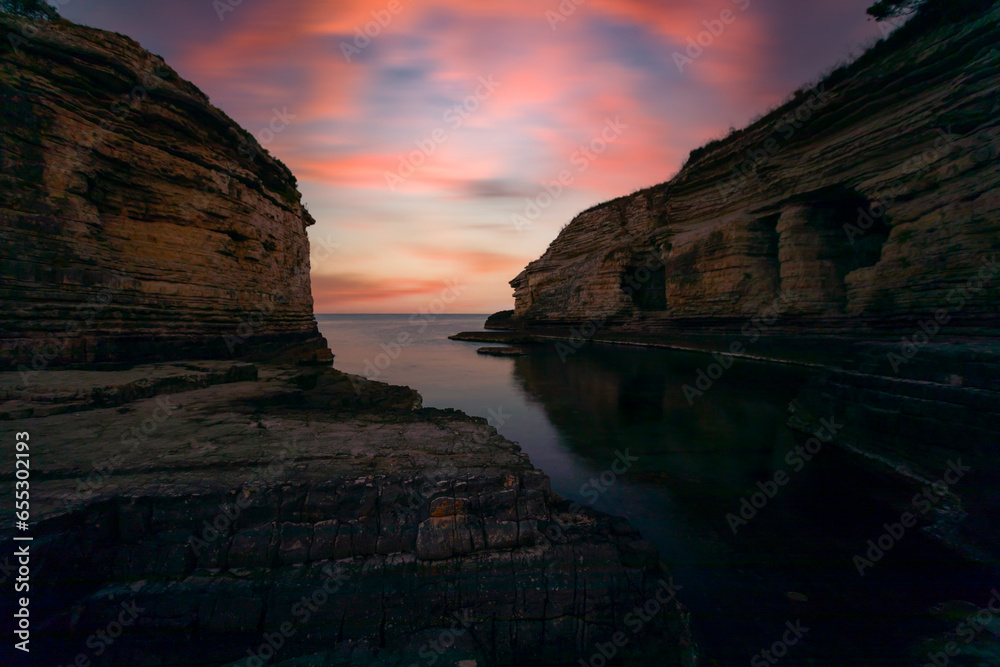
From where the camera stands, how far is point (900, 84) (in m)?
14.6

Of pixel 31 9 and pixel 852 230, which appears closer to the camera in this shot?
pixel 31 9

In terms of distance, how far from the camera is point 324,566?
11.2ft

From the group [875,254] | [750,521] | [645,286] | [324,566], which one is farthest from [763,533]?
[645,286]

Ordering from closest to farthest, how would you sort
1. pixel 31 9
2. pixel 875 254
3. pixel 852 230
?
pixel 31 9, pixel 875 254, pixel 852 230

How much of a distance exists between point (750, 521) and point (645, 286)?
30.5 metres

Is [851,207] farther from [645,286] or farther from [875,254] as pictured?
[645,286]

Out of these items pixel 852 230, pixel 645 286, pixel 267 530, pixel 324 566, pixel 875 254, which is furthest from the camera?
pixel 645 286

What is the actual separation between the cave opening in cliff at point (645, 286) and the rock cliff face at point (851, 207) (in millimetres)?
130

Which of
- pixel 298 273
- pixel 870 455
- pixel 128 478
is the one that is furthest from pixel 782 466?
pixel 298 273

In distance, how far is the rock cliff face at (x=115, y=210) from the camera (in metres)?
7.95

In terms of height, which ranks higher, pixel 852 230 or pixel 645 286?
pixel 852 230

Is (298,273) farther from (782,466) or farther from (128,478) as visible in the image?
(782,466)

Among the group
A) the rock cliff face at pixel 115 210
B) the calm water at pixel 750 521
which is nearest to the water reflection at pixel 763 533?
the calm water at pixel 750 521

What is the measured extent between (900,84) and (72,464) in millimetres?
25204
